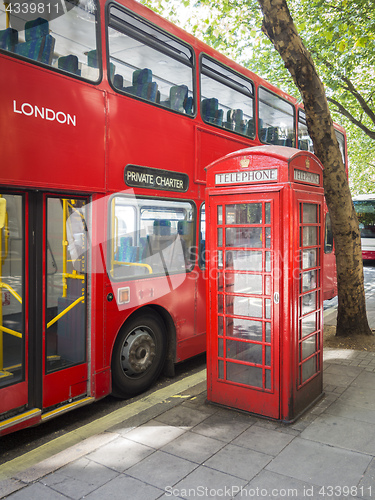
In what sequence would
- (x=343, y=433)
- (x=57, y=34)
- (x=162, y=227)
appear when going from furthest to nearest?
(x=162, y=227), (x=57, y=34), (x=343, y=433)

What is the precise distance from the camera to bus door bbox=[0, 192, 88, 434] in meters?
3.78

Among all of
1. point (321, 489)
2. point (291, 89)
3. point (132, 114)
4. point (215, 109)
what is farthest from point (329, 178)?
point (291, 89)

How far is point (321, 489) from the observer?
9.58 ft

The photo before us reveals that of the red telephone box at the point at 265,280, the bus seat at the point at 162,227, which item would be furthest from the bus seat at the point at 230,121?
the red telephone box at the point at 265,280

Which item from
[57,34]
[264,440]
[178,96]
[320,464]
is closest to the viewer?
[320,464]

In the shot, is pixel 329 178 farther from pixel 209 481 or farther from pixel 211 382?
pixel 209 481

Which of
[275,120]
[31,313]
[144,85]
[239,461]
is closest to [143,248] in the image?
[31,313]

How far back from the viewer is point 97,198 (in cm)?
437

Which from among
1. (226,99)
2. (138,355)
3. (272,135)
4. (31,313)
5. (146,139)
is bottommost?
(138,355)

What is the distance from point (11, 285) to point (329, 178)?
4.54 metres

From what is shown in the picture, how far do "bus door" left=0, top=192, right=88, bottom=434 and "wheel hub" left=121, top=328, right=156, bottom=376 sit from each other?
67 cm

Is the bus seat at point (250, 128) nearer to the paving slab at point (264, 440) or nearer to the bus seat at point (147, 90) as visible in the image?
the bus seat at point (147, 90)

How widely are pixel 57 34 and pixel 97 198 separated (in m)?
1.54

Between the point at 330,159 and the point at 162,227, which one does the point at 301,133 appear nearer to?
the point at 330,159
